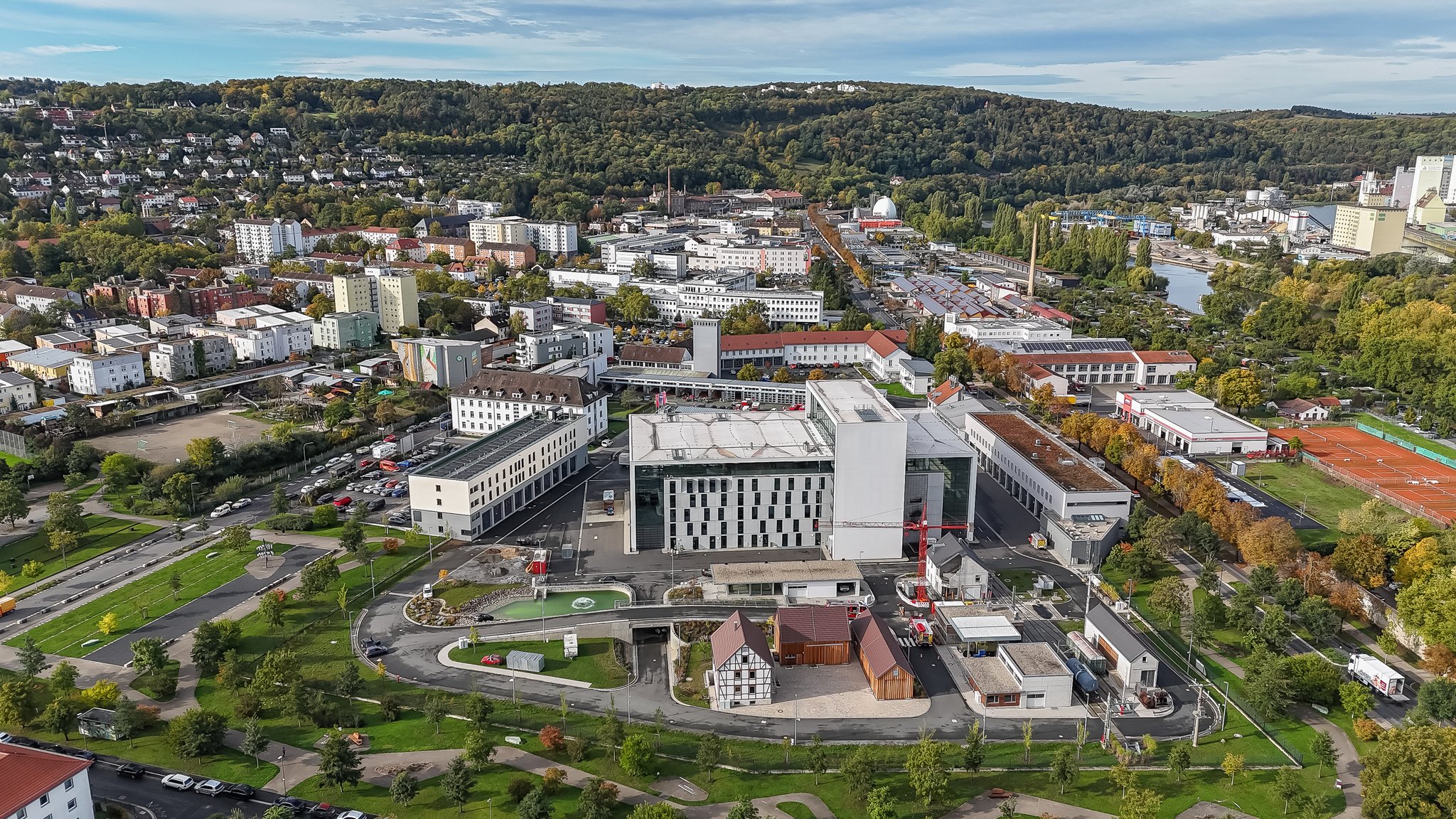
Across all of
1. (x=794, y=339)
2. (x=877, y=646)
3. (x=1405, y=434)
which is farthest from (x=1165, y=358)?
(x=877, y=646)

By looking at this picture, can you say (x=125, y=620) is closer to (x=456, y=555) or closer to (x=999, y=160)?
(x=456, y=555)

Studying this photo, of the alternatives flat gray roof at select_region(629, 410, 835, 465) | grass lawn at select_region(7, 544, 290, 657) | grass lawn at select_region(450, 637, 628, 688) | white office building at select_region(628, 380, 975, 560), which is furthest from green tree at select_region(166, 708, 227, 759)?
flat gray roof at select_region(629, 410, 835, 465)

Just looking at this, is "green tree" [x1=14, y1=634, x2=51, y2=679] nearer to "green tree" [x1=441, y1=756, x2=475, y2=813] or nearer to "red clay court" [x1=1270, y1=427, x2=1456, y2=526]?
"green tree" [x1=441, y1=756, x2=475, y2=813]

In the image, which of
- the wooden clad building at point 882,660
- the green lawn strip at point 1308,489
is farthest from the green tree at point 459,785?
the green lawn strip at point 1308,489

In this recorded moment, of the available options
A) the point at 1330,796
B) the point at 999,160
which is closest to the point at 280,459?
the point at 1330,796

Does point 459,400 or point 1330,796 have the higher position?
point 459,400

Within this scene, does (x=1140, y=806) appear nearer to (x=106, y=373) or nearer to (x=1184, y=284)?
(x=106, y=373)
